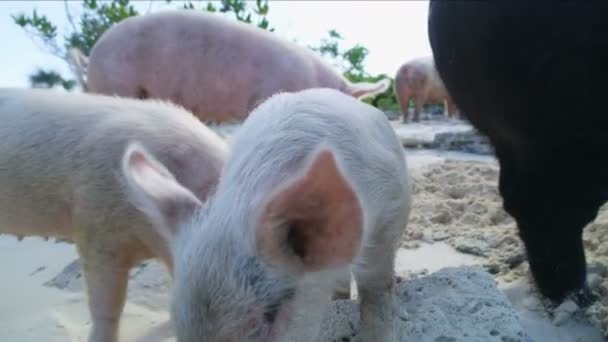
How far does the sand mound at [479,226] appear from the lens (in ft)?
9.08

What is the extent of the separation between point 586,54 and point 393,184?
0.74 metres

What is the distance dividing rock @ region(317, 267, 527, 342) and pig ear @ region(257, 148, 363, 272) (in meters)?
0.81

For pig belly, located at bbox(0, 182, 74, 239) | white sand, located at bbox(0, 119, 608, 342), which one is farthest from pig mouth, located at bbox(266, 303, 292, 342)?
pig belly, located at bbox(0, 182, 74, 239)

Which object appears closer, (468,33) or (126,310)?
(468,33)

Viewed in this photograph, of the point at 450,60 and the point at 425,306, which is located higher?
the point at 450,60

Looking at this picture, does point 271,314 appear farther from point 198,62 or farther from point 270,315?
point 198,62

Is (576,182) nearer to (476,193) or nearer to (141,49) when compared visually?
(476,193)

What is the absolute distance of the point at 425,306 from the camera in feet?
7.66

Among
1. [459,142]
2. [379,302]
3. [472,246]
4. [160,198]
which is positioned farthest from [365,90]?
[160,198]

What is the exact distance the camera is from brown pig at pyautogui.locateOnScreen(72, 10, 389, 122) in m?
4.90

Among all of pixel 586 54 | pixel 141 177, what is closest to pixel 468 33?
pixel 586 54

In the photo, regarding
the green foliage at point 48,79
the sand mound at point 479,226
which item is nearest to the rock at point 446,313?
the sand mound at point 479,226

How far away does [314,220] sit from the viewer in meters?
1.42

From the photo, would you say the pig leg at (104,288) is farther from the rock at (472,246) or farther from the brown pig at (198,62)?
the brown pig at (198,62)
